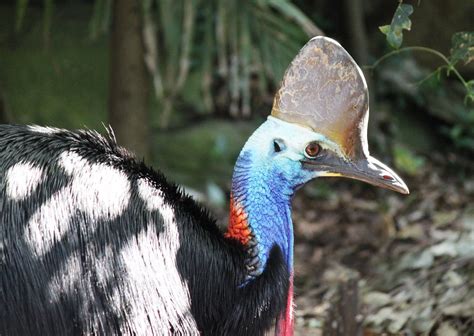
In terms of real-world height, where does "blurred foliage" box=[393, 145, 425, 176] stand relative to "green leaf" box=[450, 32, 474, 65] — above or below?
below

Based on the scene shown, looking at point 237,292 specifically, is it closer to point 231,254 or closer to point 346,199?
point 231,254

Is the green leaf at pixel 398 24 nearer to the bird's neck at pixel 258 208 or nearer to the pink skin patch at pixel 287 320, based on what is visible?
the bird's neck at pixel 258 208

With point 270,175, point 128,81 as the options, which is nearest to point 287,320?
point 270,175

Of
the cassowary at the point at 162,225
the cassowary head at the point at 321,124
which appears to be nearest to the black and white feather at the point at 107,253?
the cassowary at the point at 162,225

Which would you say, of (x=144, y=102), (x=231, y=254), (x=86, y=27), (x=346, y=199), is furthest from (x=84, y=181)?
(x=86, y=27)

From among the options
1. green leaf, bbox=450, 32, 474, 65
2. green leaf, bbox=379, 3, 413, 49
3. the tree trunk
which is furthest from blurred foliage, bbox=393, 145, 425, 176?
green leaf, bbox=379, 3, 413, 49

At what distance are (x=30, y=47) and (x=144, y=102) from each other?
155 cm

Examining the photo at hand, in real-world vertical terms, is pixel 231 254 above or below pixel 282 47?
below

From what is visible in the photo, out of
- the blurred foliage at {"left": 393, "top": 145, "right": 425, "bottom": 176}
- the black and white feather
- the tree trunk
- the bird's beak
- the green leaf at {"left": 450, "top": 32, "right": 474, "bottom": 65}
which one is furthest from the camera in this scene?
the blurred foliage at {"left": 393, "top": 145, "right": 425, "bottom": 176}

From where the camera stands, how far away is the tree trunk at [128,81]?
4609mm

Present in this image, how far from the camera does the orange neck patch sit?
2697 millimetres

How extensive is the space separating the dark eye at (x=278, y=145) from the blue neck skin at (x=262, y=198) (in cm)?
5

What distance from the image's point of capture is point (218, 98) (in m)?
6.29

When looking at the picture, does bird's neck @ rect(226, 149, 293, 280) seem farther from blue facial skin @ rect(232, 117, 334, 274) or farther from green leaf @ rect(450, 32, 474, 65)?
green leaf @ rect(450, 32, 474, 65)
